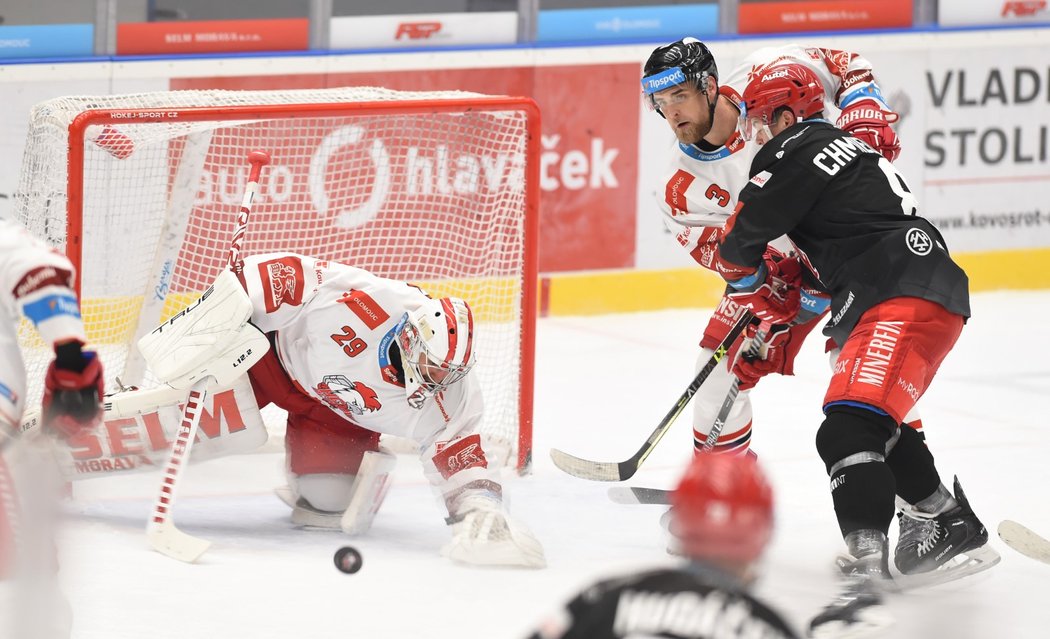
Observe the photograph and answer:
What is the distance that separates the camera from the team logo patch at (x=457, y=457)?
3592 mm

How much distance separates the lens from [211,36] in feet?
19.5

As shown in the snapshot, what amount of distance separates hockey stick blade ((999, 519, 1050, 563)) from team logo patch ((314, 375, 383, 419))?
1.36 m

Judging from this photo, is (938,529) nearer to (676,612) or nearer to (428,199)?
(676,612)

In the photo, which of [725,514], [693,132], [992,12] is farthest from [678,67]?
[992,12]

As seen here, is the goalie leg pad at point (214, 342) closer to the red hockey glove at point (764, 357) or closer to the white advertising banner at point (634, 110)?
the red hockey glove at point (764, 357)

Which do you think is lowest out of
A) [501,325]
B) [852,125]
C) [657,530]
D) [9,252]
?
[657,530]

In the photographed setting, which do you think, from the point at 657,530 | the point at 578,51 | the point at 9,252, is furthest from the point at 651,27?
the point at 9,252

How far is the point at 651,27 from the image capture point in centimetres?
673

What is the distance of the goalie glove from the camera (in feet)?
11.4

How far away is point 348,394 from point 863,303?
1.12 meters

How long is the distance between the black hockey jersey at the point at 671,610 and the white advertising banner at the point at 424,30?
15.6 ft

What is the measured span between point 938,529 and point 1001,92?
415 cm

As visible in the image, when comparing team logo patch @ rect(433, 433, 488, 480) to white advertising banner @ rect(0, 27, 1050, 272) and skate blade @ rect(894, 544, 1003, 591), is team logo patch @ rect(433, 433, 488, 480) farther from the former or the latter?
white advertising banner @ rect(0, 27, 1050, 272)

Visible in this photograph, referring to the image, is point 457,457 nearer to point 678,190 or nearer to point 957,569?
point 678,190
